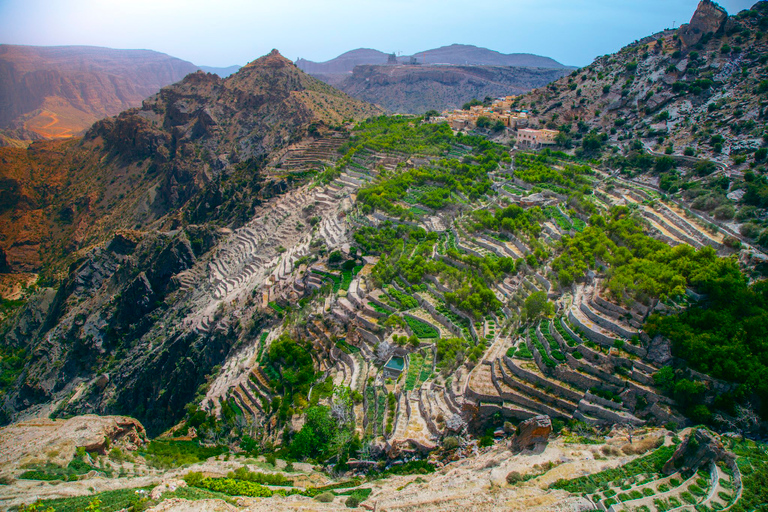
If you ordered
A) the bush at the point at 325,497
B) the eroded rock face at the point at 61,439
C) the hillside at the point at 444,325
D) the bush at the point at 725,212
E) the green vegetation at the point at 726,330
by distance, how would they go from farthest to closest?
the bush at the point at 725,212
the eroded rock face at the point at 61,439
the green vegetation at the point at 726,330
the hillside at the point at 444,325
the bush at the point at 325,497

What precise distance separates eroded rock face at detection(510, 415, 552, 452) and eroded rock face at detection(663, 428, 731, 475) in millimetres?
5133

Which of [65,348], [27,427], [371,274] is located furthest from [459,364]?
[65,348]

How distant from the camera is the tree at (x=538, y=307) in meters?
30.9

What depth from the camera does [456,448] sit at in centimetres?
2444

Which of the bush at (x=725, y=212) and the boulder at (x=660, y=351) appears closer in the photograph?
the boulder at (x=660, y=351)

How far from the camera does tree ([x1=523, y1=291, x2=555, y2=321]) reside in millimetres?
30856

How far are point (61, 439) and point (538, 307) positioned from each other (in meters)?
31.7

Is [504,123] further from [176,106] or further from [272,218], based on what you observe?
[176,106]

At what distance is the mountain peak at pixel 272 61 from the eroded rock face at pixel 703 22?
10782 centimetres

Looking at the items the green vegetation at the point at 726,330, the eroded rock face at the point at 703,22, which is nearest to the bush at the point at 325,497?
the green vegetation at the point at 726,330

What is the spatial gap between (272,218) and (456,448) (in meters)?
52.6

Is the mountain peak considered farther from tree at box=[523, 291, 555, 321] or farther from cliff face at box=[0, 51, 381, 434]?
tree at box=[523, 291, 555, 321]

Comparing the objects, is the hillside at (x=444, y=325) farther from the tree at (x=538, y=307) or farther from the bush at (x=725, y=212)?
the bush at (x=725, y=212)

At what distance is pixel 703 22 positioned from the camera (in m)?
73.5
